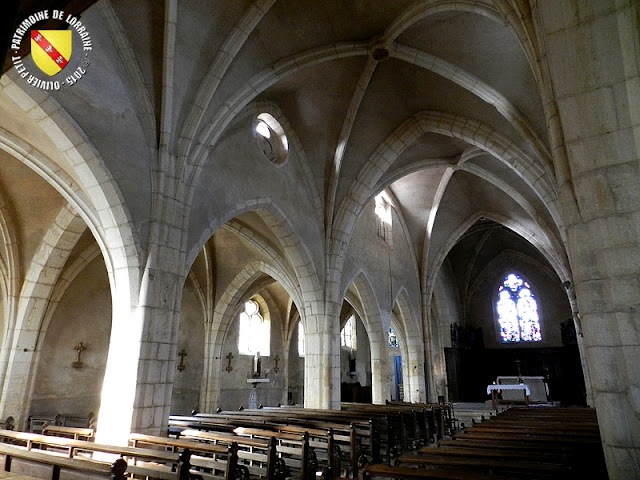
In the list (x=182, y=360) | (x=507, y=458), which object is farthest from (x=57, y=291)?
(x=507, y=458)

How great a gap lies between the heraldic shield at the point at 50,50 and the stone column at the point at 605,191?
20.2 feet

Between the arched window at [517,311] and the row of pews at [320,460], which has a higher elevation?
the arched window at [517,311]

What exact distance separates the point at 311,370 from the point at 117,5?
9624mm

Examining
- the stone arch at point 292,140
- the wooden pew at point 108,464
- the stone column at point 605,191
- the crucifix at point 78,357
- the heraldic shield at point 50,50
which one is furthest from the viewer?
the crucifix at point 78,357

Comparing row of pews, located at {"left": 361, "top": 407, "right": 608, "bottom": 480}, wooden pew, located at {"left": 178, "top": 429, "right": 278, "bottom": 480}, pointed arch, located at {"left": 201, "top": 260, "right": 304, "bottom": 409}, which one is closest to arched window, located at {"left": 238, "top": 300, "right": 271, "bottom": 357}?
pointed arch, located at {"left": 201, "top": 260, "right": 304, "bottom": 409}

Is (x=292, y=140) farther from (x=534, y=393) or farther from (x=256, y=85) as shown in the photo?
(x=534, y=393)

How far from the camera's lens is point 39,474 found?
163 inches

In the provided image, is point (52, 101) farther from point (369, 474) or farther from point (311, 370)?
point (311, 370)

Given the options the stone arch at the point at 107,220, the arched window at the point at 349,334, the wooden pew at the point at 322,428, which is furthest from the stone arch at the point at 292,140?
the arched window at the point at 349,334

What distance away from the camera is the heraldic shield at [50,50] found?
19.3 feet

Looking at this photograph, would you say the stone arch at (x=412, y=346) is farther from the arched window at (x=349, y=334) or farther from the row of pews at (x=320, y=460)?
the row of pews at (x=320, y=460)

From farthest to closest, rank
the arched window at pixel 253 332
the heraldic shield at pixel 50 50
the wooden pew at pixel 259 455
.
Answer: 1. the arched window at pixel 253 332
2. the heraldic shield at pixel 50 50
3. the wooden pew at pixel 259 455

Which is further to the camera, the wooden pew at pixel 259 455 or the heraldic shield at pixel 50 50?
the heraldic shield at pixel 50 50

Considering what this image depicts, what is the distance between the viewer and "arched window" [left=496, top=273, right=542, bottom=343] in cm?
2561
